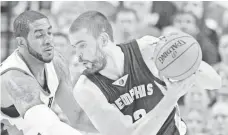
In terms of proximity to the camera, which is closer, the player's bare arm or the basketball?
the basketball

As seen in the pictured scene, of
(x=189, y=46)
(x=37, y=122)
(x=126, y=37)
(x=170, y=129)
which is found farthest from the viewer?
(x=126, y=37)

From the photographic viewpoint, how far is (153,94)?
2.02m

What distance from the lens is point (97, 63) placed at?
6.70 ft

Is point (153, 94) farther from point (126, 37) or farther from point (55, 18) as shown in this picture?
point (55, 18)

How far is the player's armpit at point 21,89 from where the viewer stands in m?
1.81

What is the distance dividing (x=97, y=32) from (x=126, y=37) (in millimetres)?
800

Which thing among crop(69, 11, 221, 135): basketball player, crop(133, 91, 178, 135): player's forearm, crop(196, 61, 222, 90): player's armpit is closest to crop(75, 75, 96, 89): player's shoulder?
crop(69, 11, 221, 135): basketball player

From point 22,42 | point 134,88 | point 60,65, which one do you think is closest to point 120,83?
point 134,88

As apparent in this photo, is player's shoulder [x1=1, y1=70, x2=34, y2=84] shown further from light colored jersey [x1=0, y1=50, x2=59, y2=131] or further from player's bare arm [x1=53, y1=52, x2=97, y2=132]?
player's bare arm [x1=53, y1=52, x2=97, y2=132]

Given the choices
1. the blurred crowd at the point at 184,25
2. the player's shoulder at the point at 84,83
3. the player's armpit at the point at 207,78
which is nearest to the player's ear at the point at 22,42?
the player's shoulder at the point at 84,83

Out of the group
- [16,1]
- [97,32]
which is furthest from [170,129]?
[16,1]

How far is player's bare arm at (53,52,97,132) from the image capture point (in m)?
2.17

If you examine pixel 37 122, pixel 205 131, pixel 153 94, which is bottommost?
pixel 205 131

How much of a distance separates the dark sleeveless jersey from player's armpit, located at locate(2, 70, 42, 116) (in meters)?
0.25
